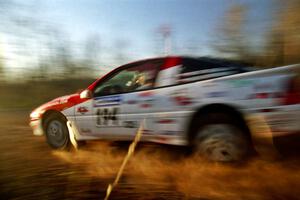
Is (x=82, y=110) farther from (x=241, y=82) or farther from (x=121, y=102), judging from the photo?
(x=241, y=82)

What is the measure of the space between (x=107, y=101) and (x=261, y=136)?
2341 mm

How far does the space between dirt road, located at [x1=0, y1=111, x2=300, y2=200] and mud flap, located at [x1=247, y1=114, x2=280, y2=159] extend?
21 centimetres

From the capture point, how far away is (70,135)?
6.49 meters

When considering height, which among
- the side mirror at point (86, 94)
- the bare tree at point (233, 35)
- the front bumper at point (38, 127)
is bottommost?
the front bumper at point (38, 127)

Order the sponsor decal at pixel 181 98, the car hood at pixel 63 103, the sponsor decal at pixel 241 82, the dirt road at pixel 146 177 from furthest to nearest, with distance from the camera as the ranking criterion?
the car hood at pixel 63 103, the sponsor decal at pixel 181 98, the sponsor decal at pixel 241 82, the dirt road at pixel 146 177

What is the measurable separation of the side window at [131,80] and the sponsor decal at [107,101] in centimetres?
9

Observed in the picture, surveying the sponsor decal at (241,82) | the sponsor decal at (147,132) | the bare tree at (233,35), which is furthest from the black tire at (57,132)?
the bare tree at (233,35)

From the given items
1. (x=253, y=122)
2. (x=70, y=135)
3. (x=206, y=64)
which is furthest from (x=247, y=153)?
(x=70, y=135)

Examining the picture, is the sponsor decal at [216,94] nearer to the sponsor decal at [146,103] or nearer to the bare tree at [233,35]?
the sponsor decal at [146,103]

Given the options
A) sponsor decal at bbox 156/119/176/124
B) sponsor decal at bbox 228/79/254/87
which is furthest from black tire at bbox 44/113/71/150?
sponsor decal at bbox 228/79/254/87

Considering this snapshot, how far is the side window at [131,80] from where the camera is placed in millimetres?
5594

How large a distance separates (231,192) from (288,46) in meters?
2.98

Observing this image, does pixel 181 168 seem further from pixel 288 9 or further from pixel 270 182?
pixel 288 9

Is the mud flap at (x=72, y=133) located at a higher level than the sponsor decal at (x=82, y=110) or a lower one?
lower
